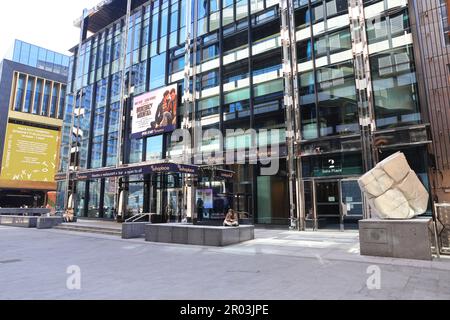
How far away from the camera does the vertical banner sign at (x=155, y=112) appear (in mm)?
28266

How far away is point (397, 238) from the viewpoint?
9727 millimetres

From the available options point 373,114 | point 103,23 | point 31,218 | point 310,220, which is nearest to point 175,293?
point 310,220

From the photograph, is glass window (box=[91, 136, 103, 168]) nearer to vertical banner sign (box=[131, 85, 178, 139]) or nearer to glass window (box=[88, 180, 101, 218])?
glass window (box=[88, 180, 101, 218])

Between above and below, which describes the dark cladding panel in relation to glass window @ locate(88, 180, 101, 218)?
above

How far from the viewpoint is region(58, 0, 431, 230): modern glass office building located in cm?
1830

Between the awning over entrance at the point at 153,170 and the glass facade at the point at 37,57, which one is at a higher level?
the glass facade at the point at 37,57

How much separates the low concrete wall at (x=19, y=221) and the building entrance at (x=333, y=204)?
70.3ft

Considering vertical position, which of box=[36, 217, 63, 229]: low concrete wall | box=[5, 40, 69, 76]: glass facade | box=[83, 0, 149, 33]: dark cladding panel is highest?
box=[5, 40, 69, 76]: glass facade

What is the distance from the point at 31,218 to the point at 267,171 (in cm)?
1932

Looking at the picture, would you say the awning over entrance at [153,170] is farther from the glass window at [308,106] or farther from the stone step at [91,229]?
the glass window at [308,106]

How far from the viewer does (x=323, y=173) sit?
19.7 metres

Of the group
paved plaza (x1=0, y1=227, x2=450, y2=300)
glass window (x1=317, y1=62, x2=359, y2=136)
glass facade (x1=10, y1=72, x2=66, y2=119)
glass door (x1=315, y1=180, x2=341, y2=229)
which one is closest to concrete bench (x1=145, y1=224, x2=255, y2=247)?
paved plaza (x1=0, y1=227, x2=450, y2=300)

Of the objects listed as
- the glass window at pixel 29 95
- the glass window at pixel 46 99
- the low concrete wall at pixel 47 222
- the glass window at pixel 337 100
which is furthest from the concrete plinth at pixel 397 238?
the glass window at pixel 46 99

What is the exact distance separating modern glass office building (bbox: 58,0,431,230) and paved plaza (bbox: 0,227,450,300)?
27.2ft
